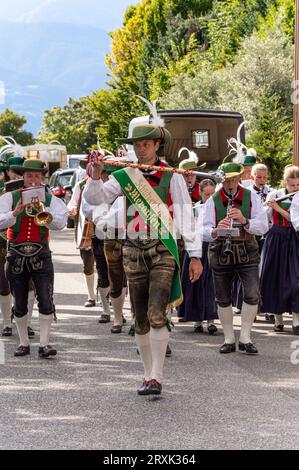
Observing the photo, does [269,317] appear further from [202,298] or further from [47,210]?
[47,210]

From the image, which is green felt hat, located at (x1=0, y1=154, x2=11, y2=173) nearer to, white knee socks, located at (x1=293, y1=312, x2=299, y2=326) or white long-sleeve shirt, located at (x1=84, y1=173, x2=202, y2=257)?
white long-sleeve shirt, located at (x1=84, y1=173, x2=202, y2=257)

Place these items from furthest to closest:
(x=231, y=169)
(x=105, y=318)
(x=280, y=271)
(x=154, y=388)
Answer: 1. (x=105, y=318)
2. (x=280, y=271)
3. (x=231, y=169)
4. (x=154, y=388)

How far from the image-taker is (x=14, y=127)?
124 m

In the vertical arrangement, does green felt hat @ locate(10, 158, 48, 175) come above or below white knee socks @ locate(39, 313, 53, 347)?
above

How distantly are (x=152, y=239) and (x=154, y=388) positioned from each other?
108cm

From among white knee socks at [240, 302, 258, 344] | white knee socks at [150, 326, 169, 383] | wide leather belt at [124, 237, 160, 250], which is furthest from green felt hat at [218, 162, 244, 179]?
white knee socks at [150, 326, 169, 383]

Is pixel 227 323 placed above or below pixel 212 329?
above

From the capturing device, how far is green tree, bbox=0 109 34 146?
122 m

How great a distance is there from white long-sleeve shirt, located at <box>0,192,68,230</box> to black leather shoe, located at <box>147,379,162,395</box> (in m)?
2.24

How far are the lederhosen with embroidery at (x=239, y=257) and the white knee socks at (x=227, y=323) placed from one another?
60 millimetres

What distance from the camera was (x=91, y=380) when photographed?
8617mm

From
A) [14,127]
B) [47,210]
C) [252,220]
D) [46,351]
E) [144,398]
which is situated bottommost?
[144,398]

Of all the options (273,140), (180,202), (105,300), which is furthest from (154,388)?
(273,140)

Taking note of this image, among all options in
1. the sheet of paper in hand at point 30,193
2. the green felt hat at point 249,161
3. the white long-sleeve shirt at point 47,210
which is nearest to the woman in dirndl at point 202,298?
the green felt hat at point 249,161
